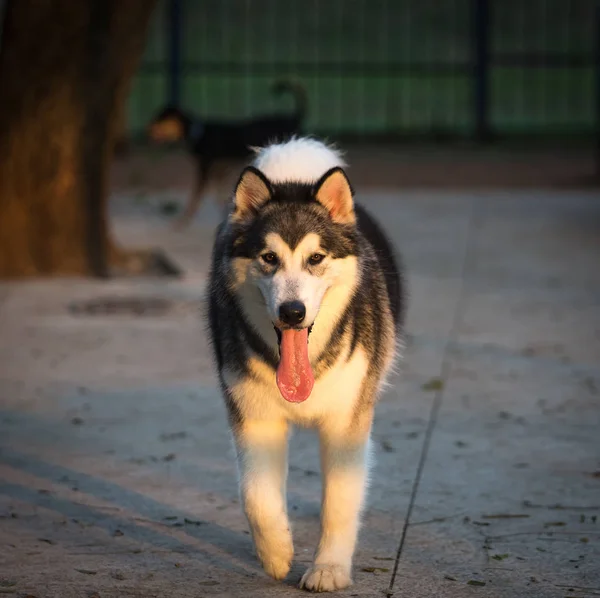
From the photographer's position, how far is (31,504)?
6008 mm

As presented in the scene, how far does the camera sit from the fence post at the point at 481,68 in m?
26.7

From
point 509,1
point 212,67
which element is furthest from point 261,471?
point 509,1

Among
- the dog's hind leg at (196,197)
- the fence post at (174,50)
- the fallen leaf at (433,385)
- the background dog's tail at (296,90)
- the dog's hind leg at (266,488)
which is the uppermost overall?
the fence post at (174,50)

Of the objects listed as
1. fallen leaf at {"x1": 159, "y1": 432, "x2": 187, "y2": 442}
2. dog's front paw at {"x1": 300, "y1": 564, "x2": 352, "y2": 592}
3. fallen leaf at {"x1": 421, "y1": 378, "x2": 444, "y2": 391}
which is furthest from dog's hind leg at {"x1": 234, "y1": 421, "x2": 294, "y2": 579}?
fallen leaf at {"x1": 421, "y1": 378, "x2": 444, "y2": 391}

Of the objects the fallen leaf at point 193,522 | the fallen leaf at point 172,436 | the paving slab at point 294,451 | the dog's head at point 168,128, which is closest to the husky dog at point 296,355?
the paving slab at point 294,451

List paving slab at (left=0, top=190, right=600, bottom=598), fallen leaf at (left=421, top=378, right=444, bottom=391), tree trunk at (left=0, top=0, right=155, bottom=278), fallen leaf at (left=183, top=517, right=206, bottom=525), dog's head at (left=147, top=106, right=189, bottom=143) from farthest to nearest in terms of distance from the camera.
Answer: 1. dog's head at (left=147, top=106, right=189, bottom=143)
2. tree trunk at (left=0, top=0, right=155, bottom=278)
3. fallen leaf at (left=421, top=378, right=444, bottom=391)
4. fallen leaf at (left=183, top=517, right=206, bottom=525)
5. paving slab at (left=0, top=190, right=600, bottom=598)

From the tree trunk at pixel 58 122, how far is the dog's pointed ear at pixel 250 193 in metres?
7.18

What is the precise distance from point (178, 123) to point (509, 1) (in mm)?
16474

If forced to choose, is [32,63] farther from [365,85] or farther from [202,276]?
[365,85]

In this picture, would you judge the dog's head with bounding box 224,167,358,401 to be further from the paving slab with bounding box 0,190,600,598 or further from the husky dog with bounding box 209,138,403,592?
the paving slab with bounding box 0,190,600,598

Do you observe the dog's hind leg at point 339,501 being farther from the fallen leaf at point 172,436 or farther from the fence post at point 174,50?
the fence post at point 174,50

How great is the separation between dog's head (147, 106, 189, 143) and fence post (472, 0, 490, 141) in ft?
35.5

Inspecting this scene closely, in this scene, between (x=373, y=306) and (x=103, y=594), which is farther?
(x=373, y=306)

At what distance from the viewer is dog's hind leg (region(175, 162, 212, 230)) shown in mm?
15914
